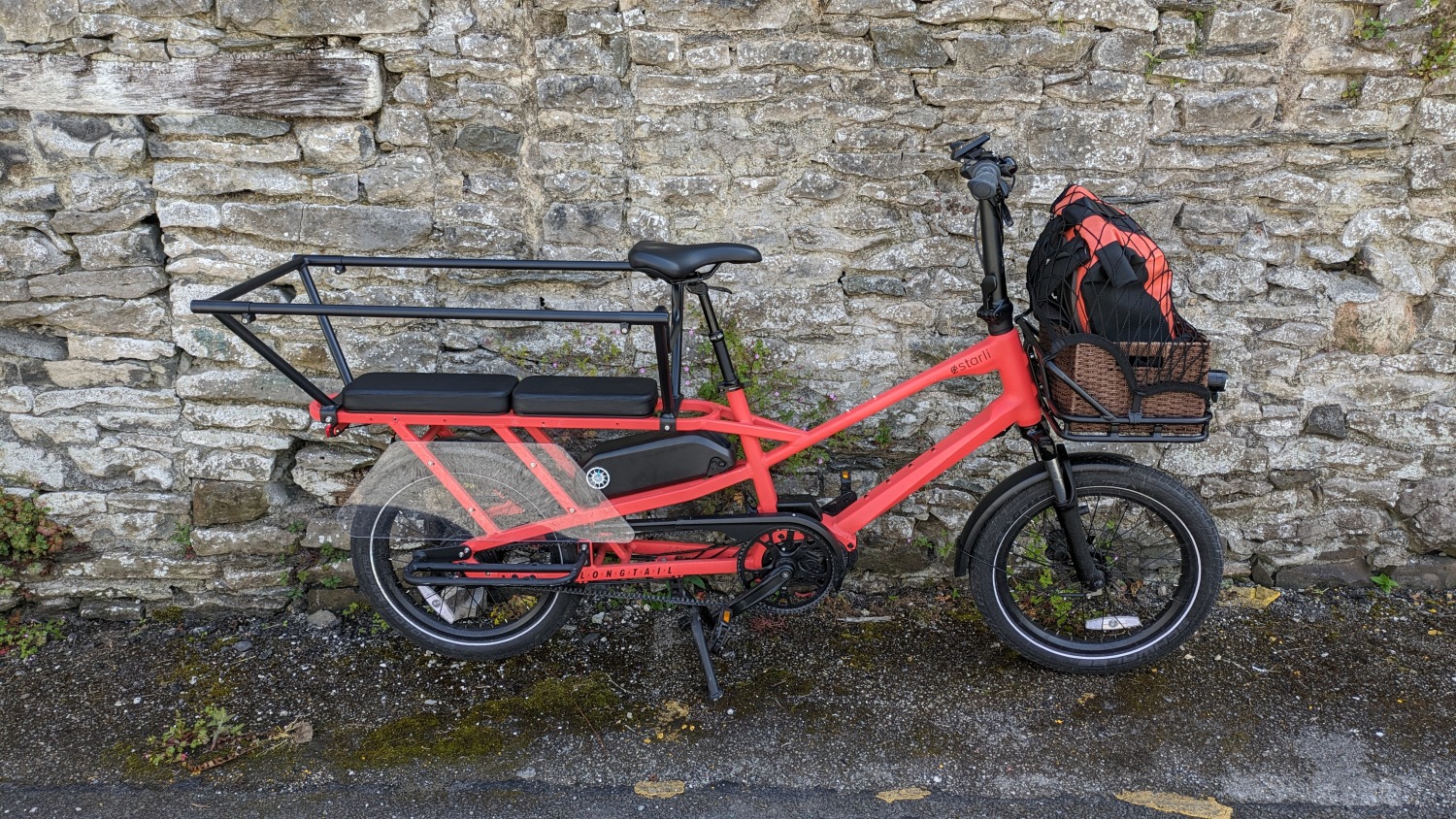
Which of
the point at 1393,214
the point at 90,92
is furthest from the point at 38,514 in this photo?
the point at 1393,214

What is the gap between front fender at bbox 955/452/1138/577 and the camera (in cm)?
304

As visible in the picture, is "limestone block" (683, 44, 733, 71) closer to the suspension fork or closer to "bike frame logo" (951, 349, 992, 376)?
"bike frame logo" (951, 349, 992, 376)

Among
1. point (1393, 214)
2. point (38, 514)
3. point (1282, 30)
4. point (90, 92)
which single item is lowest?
point (38, 514)

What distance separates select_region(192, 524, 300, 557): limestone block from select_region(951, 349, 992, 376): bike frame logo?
2542 mm

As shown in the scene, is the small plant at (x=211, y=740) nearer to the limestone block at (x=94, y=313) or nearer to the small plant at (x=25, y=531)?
the small plant at (x=25, y=531)

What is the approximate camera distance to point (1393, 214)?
331 centimetres

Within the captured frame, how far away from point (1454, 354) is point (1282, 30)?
1389mm

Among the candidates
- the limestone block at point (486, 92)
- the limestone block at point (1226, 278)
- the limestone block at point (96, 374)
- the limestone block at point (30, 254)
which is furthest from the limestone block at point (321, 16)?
the limestone block at point (1226, 278)

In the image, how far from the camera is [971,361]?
297 cm

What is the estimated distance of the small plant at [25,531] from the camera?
11.4ft

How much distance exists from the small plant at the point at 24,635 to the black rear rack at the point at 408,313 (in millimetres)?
1598

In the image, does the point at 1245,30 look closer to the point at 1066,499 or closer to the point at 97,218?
the point at 1066,499

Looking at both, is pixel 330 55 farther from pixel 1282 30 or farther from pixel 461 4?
pixel 1282 30

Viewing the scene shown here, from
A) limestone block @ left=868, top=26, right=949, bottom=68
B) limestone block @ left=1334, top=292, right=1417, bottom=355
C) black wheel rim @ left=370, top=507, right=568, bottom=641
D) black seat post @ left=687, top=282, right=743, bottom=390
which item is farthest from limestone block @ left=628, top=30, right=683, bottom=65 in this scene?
limestone block @ left=1334, top=292, right=1417, bottom=355
